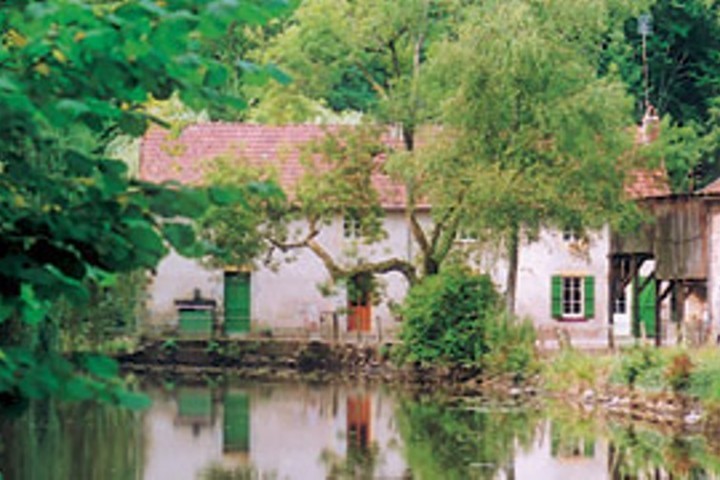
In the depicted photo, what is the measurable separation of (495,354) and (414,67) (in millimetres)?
7349

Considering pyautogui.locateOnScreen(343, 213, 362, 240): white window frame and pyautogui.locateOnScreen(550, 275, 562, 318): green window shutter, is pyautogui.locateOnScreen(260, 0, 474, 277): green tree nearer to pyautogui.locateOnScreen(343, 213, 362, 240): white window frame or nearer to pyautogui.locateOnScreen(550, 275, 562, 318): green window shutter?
pyautogui.locateOnScreen(343, 213, 362, 240): white window frame

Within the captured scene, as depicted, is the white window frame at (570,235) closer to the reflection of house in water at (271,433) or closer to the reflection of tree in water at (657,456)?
the reflection of house in water at (271,433)

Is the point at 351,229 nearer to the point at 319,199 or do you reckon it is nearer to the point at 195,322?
the point at 195,322

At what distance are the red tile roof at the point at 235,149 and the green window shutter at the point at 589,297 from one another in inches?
219

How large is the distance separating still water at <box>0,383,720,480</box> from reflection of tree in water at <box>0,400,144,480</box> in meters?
0.03

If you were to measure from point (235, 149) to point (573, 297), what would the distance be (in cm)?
1014

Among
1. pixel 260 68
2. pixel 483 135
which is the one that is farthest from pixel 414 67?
pixel 260 68

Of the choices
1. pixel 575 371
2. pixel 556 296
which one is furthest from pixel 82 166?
pixel 556 296

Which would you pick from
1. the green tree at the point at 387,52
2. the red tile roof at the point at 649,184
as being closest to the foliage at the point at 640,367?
the red tile roof at the point at 649,184

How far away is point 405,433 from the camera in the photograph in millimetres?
29500

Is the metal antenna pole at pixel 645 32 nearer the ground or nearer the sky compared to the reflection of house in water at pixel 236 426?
nearer the sky

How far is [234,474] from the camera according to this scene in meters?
23.8

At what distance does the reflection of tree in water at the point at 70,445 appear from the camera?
2234cm

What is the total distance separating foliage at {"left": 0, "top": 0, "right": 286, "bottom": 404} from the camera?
17.0 ft
